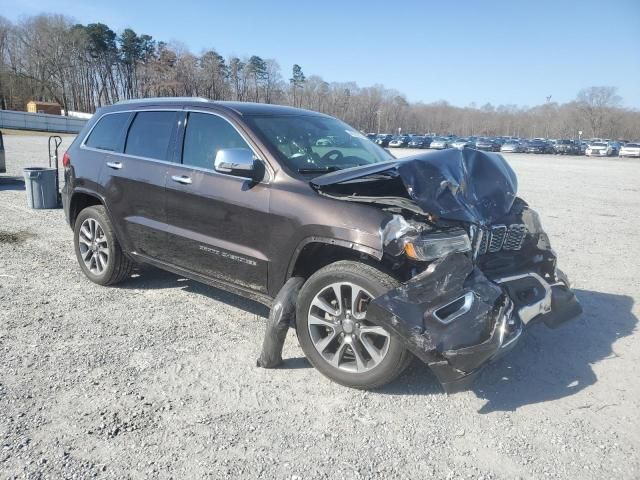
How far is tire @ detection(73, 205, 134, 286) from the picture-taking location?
202 inches

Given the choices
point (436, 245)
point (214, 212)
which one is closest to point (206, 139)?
point (214, 212)

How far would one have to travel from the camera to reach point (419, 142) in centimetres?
5975

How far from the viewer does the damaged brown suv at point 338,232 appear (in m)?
3.12

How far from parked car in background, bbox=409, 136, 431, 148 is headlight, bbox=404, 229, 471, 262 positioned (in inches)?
2258

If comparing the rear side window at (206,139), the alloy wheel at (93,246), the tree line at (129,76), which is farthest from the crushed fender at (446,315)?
the tree line at (129,76)

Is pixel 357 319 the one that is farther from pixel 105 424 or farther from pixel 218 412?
pixel 105 424

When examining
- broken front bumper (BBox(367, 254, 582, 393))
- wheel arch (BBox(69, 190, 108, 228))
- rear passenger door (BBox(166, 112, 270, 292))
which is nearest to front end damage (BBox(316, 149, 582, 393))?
broken front bumper (BBox(367, 254, 582, 393))

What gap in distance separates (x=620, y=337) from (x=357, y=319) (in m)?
2.59

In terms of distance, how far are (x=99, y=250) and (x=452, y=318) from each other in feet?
12.6

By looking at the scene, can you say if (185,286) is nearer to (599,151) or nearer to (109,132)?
(109,132)

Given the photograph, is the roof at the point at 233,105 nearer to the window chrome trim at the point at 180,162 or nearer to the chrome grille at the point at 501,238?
the window chrome trim at the point at 180,162

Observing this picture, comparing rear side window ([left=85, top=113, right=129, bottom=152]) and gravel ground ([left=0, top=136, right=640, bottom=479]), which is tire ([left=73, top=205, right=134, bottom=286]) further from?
rear side window ([left=85, top=113, right=129, bottom=152])

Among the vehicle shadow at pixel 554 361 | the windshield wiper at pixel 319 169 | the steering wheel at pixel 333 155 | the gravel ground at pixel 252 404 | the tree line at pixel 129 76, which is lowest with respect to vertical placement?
the gravel ground at pixel 252 404

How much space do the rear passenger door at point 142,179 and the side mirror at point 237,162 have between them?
992mm
